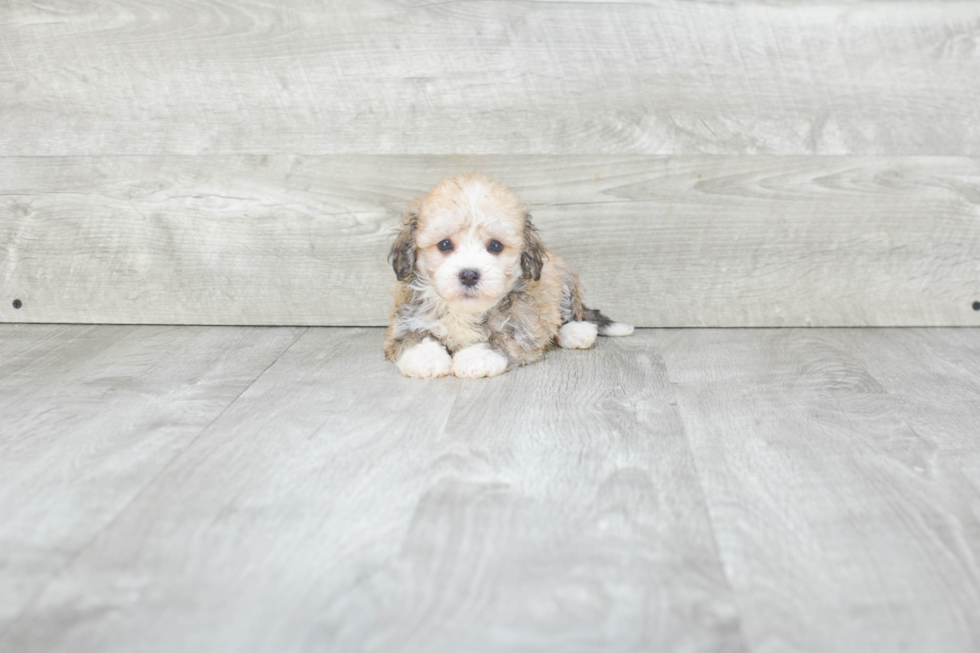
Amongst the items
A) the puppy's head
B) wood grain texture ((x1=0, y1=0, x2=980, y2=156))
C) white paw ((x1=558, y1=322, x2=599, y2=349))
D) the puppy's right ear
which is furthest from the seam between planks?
wood grain texture ((x1=0, y1=0, x2=980, y2=156))

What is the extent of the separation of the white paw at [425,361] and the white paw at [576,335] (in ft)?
1.50

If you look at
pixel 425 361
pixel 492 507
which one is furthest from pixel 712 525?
pixel 425 361

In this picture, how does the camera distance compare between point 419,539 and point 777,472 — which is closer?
point 419,539

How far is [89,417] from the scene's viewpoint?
6.32ft

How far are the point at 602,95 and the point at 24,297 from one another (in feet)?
7.49

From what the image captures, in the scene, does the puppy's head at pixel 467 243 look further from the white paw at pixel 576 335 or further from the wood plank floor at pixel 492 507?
the white paw at pixel 576 335

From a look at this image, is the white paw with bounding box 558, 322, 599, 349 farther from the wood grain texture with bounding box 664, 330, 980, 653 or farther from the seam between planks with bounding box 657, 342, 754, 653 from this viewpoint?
the seam between planks with bounding box 657, 342, 754, 653

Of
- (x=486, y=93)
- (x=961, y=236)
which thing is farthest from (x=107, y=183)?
(x=961, y=236)

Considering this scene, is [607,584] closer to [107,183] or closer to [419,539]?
[419,539]

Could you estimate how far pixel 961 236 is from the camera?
9.36 ft

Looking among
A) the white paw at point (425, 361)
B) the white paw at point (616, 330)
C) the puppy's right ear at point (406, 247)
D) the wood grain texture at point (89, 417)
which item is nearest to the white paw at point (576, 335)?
the white paw at point (616, 330)

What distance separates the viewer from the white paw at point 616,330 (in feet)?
9.13

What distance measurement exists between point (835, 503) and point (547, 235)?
158cm

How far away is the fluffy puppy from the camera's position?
84.7 inches
